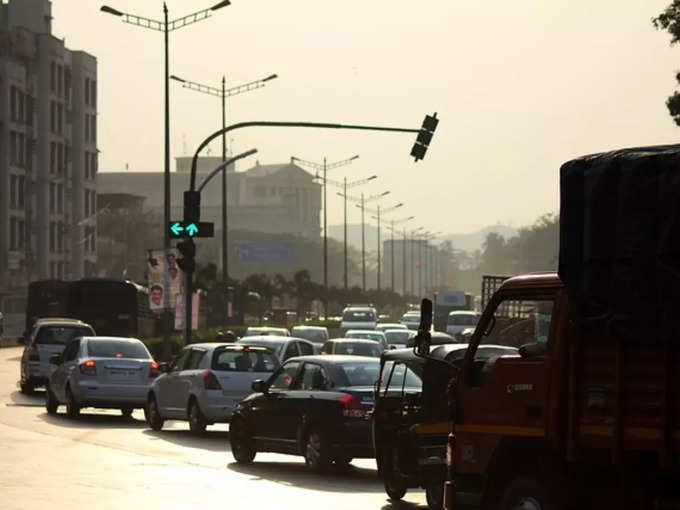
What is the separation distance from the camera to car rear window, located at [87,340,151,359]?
32.8 m

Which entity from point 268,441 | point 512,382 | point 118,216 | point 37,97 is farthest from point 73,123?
point 512,382

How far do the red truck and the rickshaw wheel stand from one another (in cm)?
489

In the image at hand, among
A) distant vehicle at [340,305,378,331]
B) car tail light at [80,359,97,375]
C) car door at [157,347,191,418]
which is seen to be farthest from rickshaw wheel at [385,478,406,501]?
distant vehicle at [340,305,378,331]

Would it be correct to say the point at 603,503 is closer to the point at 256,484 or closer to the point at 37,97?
the point at 256,484

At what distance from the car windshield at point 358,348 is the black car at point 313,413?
17819 mm

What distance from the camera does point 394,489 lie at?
58.3 ft

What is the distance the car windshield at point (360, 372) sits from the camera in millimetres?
21281

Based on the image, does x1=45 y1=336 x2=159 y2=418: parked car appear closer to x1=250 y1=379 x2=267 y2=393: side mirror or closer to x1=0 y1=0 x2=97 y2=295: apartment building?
x1=250 y1=379 x2=267 y2=393: side mirror

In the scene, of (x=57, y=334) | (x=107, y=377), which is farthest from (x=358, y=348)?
(x=107, y=377)

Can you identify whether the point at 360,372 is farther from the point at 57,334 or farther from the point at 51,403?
the point at 57,334

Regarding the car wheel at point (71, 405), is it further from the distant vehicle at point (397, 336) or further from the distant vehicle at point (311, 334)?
the distant vehicle at point (397, 336)

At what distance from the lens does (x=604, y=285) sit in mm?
11188

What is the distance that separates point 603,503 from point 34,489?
26.5 feet

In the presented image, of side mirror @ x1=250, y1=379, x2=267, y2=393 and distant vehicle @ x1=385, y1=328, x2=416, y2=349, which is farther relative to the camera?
distant vehicle @ x1=385, y1=328, x2=416, y2=349
